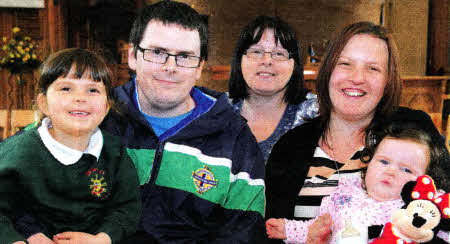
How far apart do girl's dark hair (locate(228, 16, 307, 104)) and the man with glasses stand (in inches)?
26.1

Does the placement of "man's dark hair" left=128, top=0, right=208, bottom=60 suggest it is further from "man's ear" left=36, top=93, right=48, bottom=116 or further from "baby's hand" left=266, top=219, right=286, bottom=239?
"baby's hand" left=266, top=219, right=286, bottom=239

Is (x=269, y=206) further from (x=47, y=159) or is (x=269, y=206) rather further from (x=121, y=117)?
(x=47, y=159)

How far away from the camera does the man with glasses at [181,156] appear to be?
1.58m

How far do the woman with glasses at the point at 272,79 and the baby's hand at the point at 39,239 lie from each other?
119 centimetres

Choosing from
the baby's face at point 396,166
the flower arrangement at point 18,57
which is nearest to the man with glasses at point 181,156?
the baby's face at point 396,166

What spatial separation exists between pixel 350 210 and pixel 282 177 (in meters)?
0.43

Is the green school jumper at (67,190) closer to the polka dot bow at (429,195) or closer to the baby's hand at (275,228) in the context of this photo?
the baby's hand at (275,228)

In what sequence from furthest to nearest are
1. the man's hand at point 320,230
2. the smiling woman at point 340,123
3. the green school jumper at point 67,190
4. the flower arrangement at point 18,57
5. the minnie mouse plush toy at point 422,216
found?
the flower arrangement at point 18,57
the smiling woman at point 340,123
the man's hand at point 320,230
the green school jumper at point 67,190
the minnie mouse plush toy at point 422,216

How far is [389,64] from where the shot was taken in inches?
66.0

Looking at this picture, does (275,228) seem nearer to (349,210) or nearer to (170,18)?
(349,210)

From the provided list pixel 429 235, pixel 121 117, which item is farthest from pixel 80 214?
pixel 429 235

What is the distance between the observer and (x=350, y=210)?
1.41 m

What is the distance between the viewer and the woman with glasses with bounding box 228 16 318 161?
2.23 metres

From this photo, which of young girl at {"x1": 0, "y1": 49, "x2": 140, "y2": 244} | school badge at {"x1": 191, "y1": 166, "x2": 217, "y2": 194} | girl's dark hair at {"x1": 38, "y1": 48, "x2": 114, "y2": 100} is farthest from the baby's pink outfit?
girl's dark hair at {"x1": 38, "y1": 48, "x2": 114, "y2": 100}
